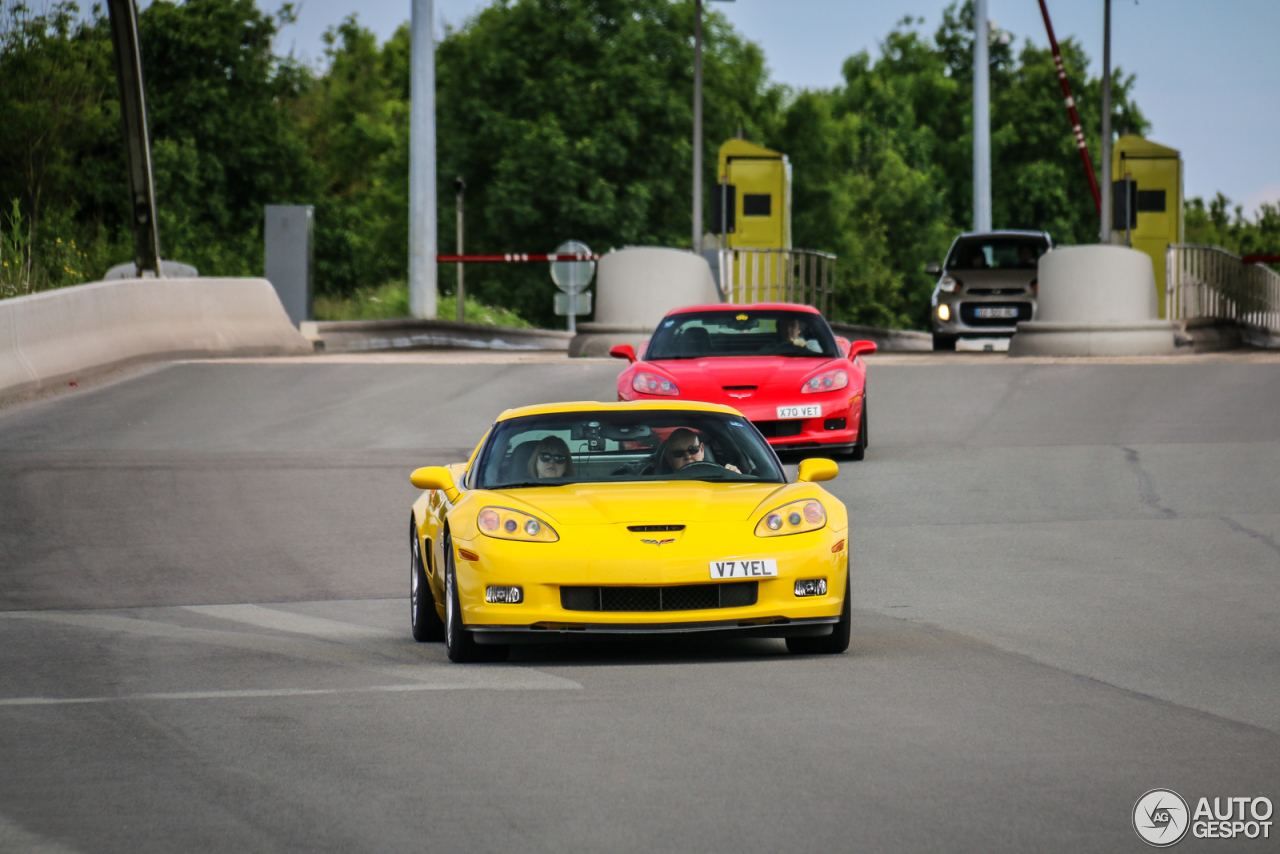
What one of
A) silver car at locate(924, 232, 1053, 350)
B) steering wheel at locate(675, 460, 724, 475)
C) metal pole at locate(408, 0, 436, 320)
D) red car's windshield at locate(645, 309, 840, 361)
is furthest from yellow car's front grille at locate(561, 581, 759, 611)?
metal pole at locate(408, 0, 436, 320)

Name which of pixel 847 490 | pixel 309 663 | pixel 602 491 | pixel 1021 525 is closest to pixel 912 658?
pixel 602 491

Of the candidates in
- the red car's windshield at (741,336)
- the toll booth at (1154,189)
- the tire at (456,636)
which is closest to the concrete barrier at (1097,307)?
the red car's windshield at (741,336)

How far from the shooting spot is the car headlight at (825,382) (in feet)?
52.6

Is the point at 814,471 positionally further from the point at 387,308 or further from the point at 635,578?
the point at 387,308

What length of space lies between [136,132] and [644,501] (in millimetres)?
18072

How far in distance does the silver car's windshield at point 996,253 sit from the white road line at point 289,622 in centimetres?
2234

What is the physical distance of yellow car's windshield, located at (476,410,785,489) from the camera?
9055mm

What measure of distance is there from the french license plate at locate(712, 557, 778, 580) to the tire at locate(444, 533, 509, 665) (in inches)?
42.1

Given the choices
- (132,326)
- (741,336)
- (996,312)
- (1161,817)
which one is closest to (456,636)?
(1161,817)

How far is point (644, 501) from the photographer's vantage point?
8.41 metres

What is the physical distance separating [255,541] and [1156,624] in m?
6.06

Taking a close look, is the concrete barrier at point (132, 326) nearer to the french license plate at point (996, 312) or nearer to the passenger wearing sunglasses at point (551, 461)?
the french license plate at point (996, 312)

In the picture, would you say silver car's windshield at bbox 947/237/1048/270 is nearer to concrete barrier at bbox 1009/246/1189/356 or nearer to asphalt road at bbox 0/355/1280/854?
concrete barrier at bbox 1009/246/1189/356

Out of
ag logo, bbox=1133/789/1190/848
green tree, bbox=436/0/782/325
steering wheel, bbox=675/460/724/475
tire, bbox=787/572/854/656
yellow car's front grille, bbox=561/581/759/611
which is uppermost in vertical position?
green tree, bbox=436/0/782/325
